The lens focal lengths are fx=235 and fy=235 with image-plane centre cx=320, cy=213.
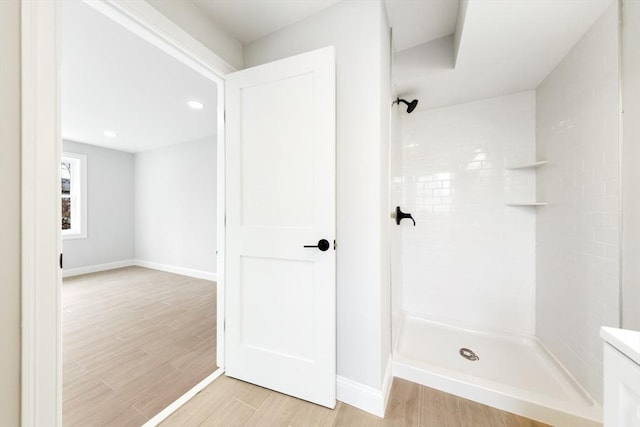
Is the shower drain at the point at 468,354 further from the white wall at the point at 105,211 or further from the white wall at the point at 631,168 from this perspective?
the white wall at the point at 105,211

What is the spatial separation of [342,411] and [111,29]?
2874 mm

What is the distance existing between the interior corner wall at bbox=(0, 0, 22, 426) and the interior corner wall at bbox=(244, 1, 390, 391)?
128 centimetres

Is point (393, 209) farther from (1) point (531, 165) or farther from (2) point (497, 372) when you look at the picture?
(2) point (497, 372)

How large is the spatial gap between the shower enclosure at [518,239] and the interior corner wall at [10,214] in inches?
72.7

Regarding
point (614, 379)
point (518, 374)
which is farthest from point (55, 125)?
point (518, 374)

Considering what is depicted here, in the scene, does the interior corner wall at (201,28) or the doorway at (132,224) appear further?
the doorway at (132,224)

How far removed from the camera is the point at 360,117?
1357 mm

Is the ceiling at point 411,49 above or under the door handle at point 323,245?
above

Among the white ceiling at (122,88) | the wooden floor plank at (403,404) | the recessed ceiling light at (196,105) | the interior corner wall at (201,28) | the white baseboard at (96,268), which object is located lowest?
the wooden floor plank at (403,404)

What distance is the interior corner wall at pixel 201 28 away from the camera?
1.27 m

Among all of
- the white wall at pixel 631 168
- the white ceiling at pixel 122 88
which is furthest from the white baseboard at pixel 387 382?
the white ceiling at pixel 122 88

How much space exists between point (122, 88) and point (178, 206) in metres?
2.36

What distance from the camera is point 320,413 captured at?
4.36ft

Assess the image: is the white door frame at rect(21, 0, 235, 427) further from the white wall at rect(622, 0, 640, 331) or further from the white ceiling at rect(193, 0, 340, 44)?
the white wall at rect(622, 0, 640, 331)
